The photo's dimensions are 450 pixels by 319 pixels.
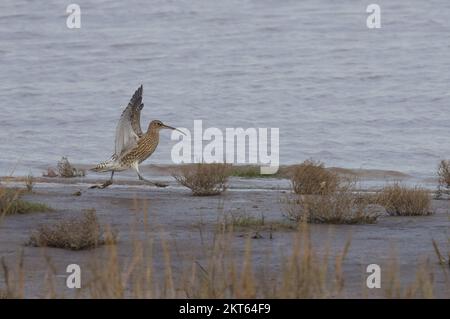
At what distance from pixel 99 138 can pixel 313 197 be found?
490 inches

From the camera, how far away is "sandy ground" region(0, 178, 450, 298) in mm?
9930

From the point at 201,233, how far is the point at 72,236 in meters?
2.23

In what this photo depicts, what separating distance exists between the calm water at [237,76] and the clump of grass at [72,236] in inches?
379

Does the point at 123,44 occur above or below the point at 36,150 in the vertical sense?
above

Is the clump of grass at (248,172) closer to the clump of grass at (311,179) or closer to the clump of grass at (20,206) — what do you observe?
the clump of grass at (311,179)

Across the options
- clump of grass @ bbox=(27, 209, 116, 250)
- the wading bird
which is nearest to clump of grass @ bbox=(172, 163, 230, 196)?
the wading bird

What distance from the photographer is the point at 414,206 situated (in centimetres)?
1340

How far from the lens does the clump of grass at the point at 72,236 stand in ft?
35.4

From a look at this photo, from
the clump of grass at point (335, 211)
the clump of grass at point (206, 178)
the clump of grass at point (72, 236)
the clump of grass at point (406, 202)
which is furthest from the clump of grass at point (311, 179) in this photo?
the clump of grass at point (72, 236)

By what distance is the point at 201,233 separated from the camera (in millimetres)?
8859

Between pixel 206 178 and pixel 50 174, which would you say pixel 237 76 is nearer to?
pixel 50 174
